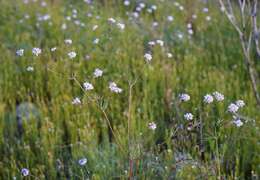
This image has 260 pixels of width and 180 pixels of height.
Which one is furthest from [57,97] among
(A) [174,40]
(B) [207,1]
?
(B) [207,1]

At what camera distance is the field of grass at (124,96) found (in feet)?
8.93

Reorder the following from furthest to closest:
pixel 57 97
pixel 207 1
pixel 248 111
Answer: pixel 207 1 < pixel 57 97 < pixel 248 111

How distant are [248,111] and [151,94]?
0.88 m

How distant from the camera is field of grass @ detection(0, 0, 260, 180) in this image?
272 cm

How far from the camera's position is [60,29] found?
4984 millimetres

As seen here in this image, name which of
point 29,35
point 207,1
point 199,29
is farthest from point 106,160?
point 207,1

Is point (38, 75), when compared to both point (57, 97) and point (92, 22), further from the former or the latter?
point (92, 22)

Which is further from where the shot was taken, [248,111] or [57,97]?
[57,97]

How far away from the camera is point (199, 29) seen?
522cm

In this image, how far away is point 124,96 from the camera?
3787 mm

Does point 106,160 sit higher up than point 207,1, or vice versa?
point 207,1

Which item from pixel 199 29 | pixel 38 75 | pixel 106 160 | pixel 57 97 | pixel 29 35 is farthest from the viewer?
pixel 199 29

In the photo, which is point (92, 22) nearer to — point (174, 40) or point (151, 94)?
point (174, 40)

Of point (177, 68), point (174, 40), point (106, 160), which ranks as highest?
point (174, 40)
